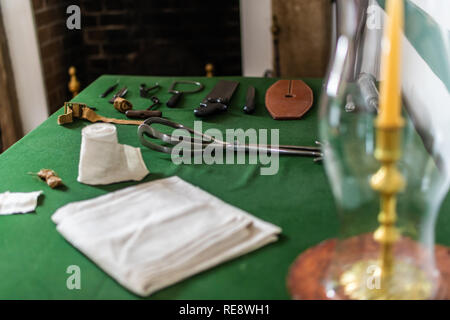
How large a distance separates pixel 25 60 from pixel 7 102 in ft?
0.77

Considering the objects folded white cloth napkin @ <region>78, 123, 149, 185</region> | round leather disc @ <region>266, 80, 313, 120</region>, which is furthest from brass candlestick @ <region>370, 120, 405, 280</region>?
round leather disc @ <region>266, 80, 313, 120</region>

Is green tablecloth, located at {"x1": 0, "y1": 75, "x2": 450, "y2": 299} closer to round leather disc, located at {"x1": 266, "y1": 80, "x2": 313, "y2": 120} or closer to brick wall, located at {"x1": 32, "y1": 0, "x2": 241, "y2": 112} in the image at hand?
round leather disc, located at {"x1": 266, "y1": 80, "x2": 313, "y2": 120}

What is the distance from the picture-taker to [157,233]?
103 cm

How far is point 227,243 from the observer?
1.01 meters

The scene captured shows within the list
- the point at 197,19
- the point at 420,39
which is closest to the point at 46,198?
the point at 420,39

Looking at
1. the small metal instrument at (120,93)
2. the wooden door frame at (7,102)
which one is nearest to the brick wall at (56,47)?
the wooden door frame at (7,102)

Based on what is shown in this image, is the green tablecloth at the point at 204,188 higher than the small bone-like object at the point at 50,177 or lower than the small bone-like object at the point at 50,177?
lower

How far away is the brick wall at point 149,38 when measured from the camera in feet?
10.4

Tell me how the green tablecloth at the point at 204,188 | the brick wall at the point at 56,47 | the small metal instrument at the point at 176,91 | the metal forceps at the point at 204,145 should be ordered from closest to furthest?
the green tablecloth at the point at 204,188
the metal forceps at the point at 204,145
the small metal instrument at the point at 176,91
the brick wall at the point at 56,47

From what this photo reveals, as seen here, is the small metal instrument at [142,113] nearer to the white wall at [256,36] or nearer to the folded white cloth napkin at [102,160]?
the folded white cloth napkin at [102,160]

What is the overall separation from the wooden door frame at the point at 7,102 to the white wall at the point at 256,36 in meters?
1.27
